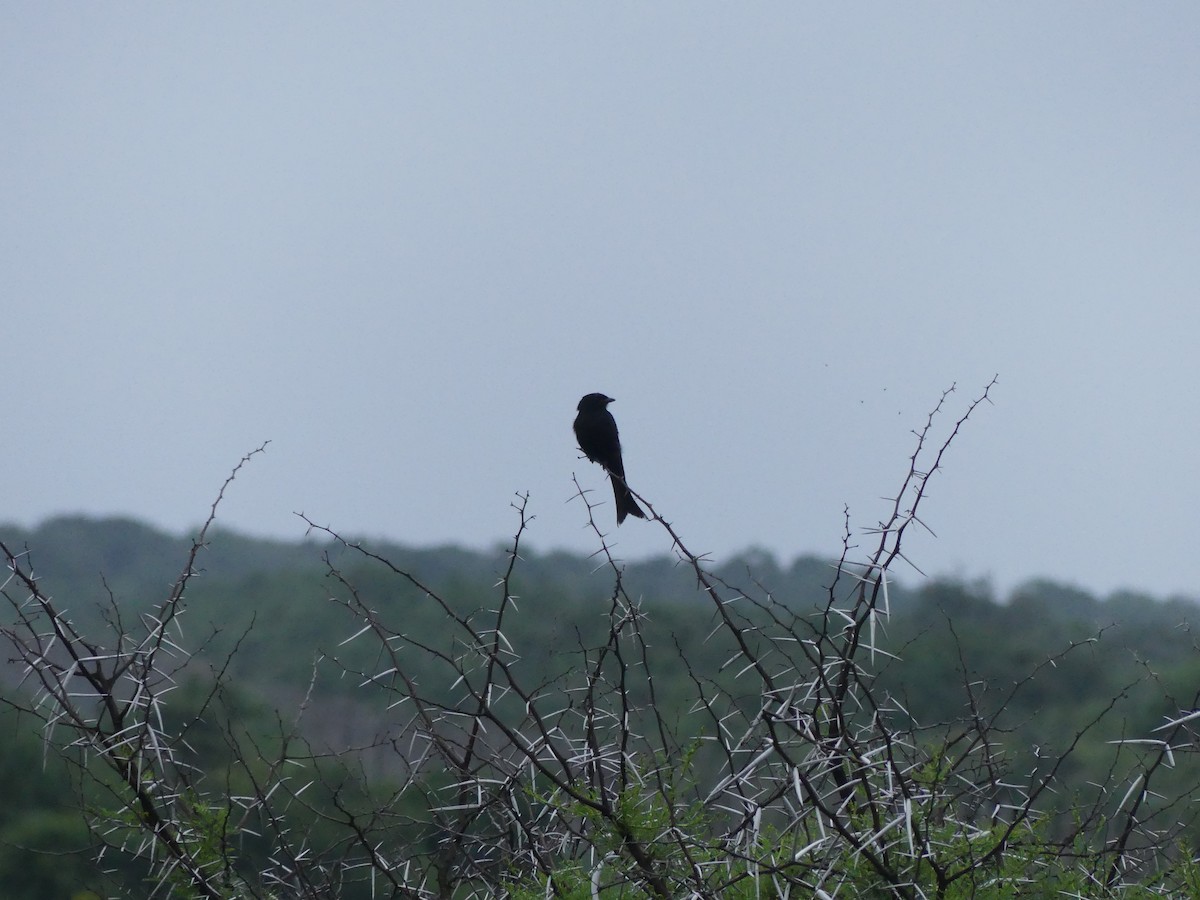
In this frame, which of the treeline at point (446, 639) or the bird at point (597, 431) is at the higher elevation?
the bird at point (597, 431)

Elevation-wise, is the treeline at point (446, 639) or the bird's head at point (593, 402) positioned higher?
the bird's head at point (593, 402)

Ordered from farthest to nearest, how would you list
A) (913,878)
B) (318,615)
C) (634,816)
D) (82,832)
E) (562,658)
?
(318,615) < (82,832) < (562,658) < (634,816) < (913,878)

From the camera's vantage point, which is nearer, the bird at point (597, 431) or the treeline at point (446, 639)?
the treeline at point (446, 639)

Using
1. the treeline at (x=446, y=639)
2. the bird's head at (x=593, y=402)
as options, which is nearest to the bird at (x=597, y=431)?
the bird's head at (x=593, y=402)

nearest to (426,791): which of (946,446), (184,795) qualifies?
(184,795)

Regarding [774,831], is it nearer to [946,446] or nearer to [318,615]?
[946,446]

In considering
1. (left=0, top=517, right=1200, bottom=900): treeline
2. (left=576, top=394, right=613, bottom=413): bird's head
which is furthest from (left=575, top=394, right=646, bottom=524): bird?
(left=0, top=517, right=1200, bottom=900): treeline

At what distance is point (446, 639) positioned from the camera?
27.5m

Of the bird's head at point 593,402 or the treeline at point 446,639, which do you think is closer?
the treeline at point 446,639

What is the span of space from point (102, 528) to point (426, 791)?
159ft

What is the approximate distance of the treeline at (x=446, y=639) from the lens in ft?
14.3

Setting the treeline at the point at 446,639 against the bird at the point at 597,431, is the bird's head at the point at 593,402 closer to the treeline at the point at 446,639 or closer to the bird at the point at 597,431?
the bird at the point at 597,431

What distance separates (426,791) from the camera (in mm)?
3119

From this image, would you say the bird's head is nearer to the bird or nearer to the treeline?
the bird
